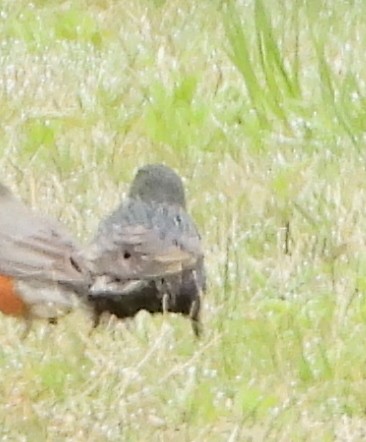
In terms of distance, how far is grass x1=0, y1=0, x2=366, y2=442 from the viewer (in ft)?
15.6

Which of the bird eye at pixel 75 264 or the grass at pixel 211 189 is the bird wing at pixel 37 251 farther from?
the grass at pixel 211 189

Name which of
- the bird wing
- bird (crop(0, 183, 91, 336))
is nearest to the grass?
bird (crop(0, 183, 91, 336))

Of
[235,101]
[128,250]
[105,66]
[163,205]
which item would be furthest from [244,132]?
[128,250]

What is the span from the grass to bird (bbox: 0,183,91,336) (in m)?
0.06

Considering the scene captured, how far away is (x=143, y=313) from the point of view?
17.8 ft

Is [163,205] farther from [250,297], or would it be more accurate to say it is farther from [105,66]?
[105,66]

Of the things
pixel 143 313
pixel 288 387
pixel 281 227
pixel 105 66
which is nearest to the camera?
pixel 288 387

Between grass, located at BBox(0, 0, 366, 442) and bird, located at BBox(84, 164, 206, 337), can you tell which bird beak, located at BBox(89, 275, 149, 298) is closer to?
bird, located at BBox(84, 164, 206, 337)

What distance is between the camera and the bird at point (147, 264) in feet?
16.8

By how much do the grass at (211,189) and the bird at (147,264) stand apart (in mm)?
70

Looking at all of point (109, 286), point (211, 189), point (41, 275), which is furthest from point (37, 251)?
point (211, 189)

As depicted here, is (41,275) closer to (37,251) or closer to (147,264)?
(37,251)

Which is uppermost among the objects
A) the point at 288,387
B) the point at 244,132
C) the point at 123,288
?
the point at 244,132

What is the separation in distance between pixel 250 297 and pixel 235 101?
81.3 inches
